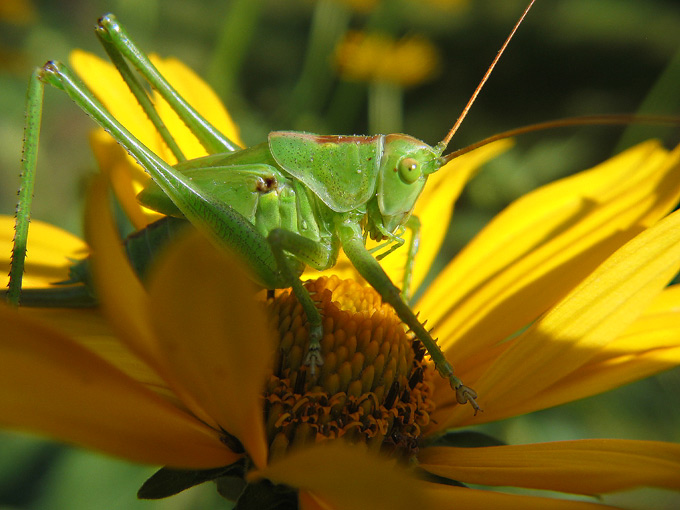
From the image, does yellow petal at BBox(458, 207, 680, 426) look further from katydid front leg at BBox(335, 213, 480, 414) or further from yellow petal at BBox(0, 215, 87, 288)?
yellow petal at BBox(0, 215, 87, 288)

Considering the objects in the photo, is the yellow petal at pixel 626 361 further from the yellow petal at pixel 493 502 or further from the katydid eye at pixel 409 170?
the katydid eye at pixel 409 170

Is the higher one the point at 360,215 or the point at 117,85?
the point at 117,85

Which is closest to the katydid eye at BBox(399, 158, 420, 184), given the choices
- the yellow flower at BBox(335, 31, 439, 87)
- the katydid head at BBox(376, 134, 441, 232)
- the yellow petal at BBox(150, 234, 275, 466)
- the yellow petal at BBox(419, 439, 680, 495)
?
the katydid head at BBox(376, 134, 441, 232)

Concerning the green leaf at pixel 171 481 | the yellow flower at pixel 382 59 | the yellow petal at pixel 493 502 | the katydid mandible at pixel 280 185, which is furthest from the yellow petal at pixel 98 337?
the yellow flower at pixel 382 59

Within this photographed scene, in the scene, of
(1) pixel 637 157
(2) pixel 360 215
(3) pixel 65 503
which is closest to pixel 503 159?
(1) pixel 637 157

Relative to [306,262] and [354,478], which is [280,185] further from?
[354,478]

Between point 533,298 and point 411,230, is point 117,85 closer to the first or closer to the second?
point 411,230
